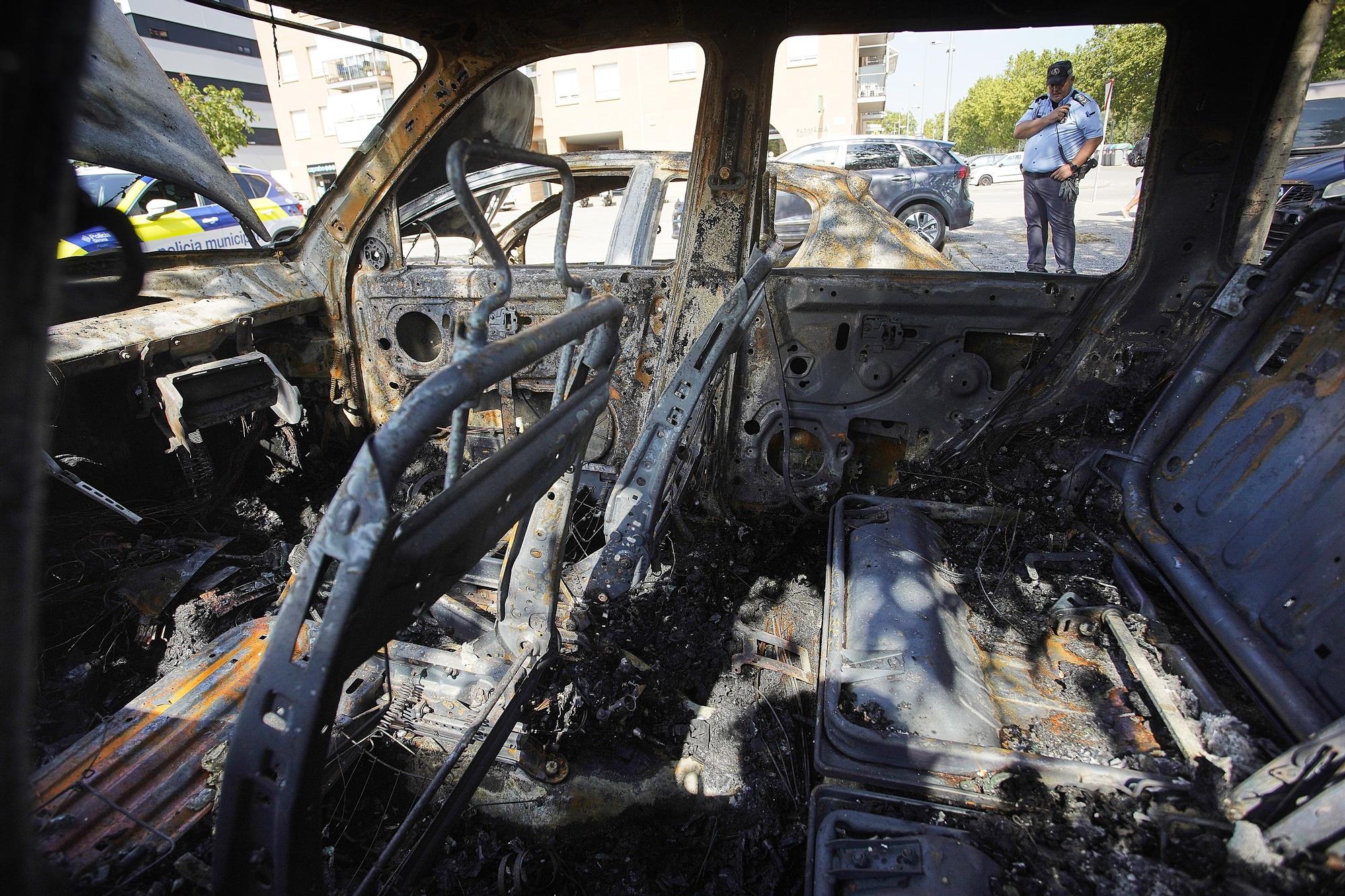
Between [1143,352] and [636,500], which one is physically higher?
[1143,352]

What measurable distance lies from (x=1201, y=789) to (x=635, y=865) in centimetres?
131

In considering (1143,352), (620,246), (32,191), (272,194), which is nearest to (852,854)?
(32,191)

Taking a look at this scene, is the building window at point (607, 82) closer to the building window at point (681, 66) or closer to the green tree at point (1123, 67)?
the building window at point (681, 66)

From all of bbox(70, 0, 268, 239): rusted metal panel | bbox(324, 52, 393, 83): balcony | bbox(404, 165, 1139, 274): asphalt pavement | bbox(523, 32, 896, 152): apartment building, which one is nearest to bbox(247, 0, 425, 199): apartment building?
bbox(324, 52, 393, 83): balcony

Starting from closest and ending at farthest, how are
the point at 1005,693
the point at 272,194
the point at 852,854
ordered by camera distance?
the point at 852,854
the point at 1005,693
the point at 272,194

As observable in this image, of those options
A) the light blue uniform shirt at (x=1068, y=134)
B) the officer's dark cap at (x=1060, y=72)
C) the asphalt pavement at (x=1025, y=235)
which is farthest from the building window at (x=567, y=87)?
the light blue uniform shirt at (x=1068, y=134)

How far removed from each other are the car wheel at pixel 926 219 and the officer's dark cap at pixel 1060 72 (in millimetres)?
4722

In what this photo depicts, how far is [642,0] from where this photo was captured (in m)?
2.55

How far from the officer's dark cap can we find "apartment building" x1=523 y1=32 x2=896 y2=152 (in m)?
19.4

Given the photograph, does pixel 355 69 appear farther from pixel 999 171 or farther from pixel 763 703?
pixel 763 703

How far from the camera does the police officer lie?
562cm

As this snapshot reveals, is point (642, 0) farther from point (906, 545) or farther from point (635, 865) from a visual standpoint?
point (635, 865)

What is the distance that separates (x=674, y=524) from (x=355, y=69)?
32575mm

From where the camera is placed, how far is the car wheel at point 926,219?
10.4 meters
